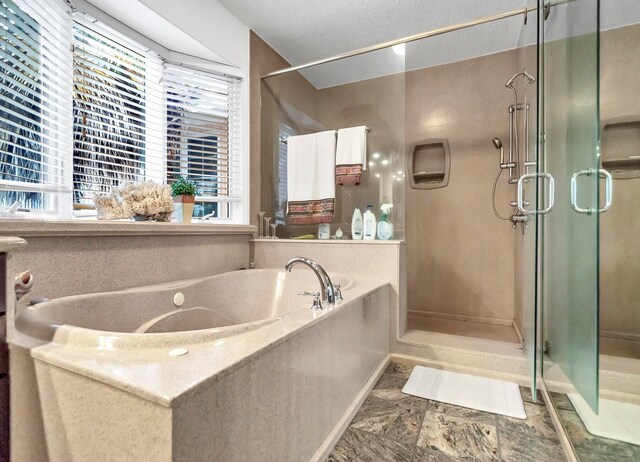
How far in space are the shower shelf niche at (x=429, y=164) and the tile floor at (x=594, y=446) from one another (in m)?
2.09

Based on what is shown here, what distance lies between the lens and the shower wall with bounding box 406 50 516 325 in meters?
2.80

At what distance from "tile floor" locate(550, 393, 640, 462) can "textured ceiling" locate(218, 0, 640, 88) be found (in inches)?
90.6

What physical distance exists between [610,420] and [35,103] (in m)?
2.87

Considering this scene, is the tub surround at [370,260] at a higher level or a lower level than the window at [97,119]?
lower

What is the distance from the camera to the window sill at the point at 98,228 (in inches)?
48.3

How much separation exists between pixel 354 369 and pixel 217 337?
0.87 metres

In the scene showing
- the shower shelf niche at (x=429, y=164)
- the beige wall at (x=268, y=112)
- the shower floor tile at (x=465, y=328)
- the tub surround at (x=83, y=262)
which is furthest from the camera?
the shower shelf niche at (x=429, y=164)

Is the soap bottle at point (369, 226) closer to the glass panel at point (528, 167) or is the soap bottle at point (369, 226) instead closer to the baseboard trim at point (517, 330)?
the glass panel at point (528, 167)

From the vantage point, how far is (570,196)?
1.32 m

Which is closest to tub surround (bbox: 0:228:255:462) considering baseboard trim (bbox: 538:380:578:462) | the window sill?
the window sill

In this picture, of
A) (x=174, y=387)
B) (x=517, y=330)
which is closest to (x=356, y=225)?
(x=517, y=330)

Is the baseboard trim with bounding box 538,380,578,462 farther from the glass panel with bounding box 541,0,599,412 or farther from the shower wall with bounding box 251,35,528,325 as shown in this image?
the shower wall with bounding box 251,35,528,325

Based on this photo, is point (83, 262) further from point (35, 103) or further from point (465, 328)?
point (465, 328)

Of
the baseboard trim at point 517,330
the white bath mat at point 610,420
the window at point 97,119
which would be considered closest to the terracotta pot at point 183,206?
the window at point 97,119
